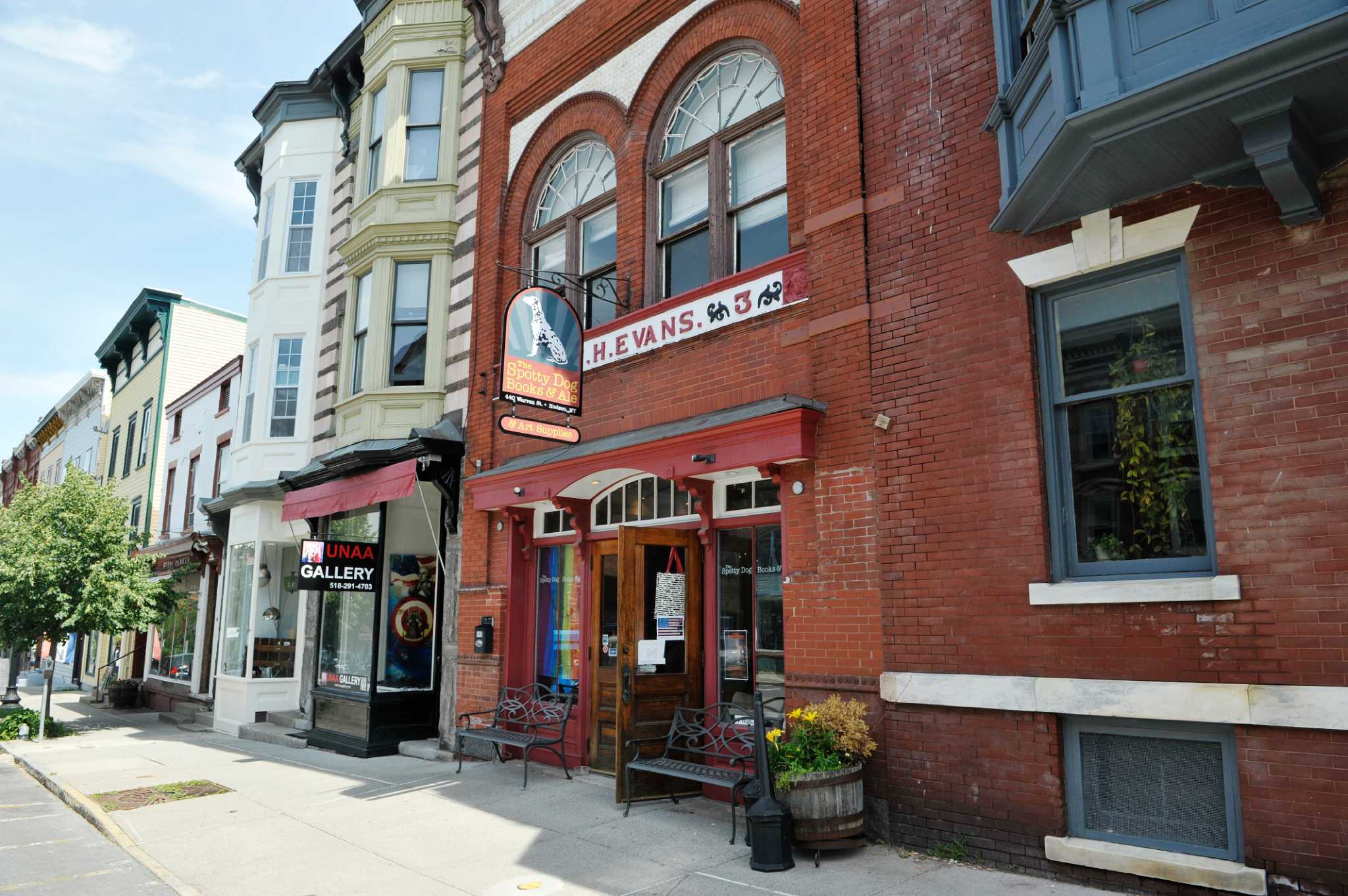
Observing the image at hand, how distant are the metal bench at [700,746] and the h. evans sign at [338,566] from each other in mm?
6373


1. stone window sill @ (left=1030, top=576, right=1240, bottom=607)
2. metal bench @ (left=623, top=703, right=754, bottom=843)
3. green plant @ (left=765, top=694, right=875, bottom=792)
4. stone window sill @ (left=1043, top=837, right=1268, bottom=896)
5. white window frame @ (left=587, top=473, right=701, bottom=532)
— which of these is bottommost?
stone window sill @ (left=1043, top=837, right=1268, bottom=896)

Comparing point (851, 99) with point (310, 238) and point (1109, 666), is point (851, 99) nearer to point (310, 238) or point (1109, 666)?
point (1109, 666)

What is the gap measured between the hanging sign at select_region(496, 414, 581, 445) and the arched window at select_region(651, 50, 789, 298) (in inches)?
78.2

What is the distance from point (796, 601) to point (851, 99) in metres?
4.65

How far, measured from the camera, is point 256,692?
52.5 feet

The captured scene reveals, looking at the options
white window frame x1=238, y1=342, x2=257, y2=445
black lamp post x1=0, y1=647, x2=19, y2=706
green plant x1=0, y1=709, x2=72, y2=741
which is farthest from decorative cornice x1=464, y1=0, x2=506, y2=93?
black lamp post x1=0, y1=647, x2=19, y2=706

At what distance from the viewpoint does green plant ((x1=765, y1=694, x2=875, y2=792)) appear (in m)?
6.73

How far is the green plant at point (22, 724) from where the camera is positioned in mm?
16234

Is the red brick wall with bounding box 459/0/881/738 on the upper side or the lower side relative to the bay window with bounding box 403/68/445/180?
lower

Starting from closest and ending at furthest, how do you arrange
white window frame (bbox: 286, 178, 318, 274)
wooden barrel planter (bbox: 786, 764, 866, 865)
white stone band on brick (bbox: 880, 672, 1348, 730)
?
white stone band on brick (bbox: 880, 672, 1348, 730)
wooden barrel planter (bbox: 786, 764, 866, 865)
white window frame (bbox: 286, 178, 318, 274)

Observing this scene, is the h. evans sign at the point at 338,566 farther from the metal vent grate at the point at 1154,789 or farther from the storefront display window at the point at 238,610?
the metal vent grate at the point at 1154,789

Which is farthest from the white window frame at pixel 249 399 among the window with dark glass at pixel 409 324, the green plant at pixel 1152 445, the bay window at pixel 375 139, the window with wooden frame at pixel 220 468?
the green plant at pixel 1152 445

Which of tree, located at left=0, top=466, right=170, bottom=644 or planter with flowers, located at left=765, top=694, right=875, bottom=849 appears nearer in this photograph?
planter with flowers, located at left=765, top=694, right=875, bottom=849

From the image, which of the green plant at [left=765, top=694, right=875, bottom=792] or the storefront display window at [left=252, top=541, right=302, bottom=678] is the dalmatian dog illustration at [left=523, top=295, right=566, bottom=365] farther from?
the storefront display window at [left=252, top=541, right=302, bottom=678]
